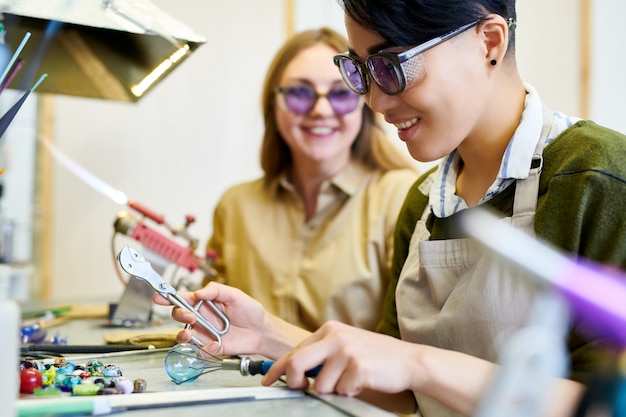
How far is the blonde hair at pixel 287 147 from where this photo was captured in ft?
6.63

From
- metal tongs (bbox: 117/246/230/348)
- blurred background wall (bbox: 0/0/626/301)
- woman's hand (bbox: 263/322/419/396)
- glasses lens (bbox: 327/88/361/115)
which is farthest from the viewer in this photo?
blurred background wall (bbox: 0/0/626/301)

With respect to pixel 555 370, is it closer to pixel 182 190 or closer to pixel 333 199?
pixel 333 199

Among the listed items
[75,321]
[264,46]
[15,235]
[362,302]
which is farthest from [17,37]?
[264,46]

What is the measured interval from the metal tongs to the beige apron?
0.34m

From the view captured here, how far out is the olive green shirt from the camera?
2.89ft

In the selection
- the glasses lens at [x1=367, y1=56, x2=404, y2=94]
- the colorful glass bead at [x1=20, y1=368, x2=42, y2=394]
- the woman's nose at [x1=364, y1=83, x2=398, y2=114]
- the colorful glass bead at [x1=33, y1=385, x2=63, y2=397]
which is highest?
the glasses lens at [x1=367, y1=56, x2=404, y2=94]

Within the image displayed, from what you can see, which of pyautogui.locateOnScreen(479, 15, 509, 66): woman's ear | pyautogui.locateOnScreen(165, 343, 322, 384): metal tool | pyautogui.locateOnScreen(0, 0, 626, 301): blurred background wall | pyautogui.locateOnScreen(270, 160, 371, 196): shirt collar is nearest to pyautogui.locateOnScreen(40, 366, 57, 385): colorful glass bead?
pyautogui.locateOnScreen(165, 343, 322, 384): metal tool

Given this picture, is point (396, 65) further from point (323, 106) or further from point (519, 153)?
point (323, 106)

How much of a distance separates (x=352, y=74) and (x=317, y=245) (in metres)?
0.85

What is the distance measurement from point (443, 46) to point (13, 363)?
28.1 inches

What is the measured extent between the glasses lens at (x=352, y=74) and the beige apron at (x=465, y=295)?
0.94 feet

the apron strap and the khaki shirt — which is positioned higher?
the apron strap

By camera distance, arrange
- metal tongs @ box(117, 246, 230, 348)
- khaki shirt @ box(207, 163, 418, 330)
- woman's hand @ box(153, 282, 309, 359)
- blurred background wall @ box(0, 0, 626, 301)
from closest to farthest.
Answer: metal tongs @ box(117, 246, 230, 348) < woman's hand @ box(153, 282, 309, 359) < khaki shirt @ box(207, 163, 418, 330) < blurred background wall @ box(0, 0, 626, 301)

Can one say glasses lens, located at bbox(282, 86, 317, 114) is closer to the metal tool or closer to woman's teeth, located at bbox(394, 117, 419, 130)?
woman's teeth, located at bbox(394, 117, 419, 130)
